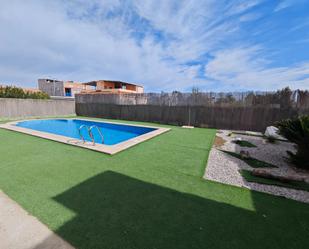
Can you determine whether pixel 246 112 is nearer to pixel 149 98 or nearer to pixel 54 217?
pixel 149 98

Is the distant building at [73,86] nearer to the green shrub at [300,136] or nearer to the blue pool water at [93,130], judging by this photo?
the blue pool water at [93,130]

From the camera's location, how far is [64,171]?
3012mm

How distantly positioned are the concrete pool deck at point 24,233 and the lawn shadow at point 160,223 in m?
0.11

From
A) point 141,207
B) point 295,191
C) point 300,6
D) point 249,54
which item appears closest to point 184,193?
point 141,207

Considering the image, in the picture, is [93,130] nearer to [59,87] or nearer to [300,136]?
[300,136]

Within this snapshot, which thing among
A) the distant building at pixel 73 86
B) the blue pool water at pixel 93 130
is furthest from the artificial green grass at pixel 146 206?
the distant building at pixel 73 86

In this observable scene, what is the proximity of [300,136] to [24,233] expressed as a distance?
495 centimetres

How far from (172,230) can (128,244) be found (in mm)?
495

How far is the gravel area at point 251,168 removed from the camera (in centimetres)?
253

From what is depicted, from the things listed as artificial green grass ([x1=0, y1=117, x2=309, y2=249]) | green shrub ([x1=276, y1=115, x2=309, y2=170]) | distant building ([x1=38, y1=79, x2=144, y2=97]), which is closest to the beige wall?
artificial green grass ([x1=0, y1=117, x2=309, y2=249])

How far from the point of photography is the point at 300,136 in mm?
3324

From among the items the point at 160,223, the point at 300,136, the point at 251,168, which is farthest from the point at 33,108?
the point at 300,136

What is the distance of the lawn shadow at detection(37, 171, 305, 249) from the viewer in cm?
153

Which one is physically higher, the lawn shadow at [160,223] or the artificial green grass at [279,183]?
the artificial green grass at [279,183]
